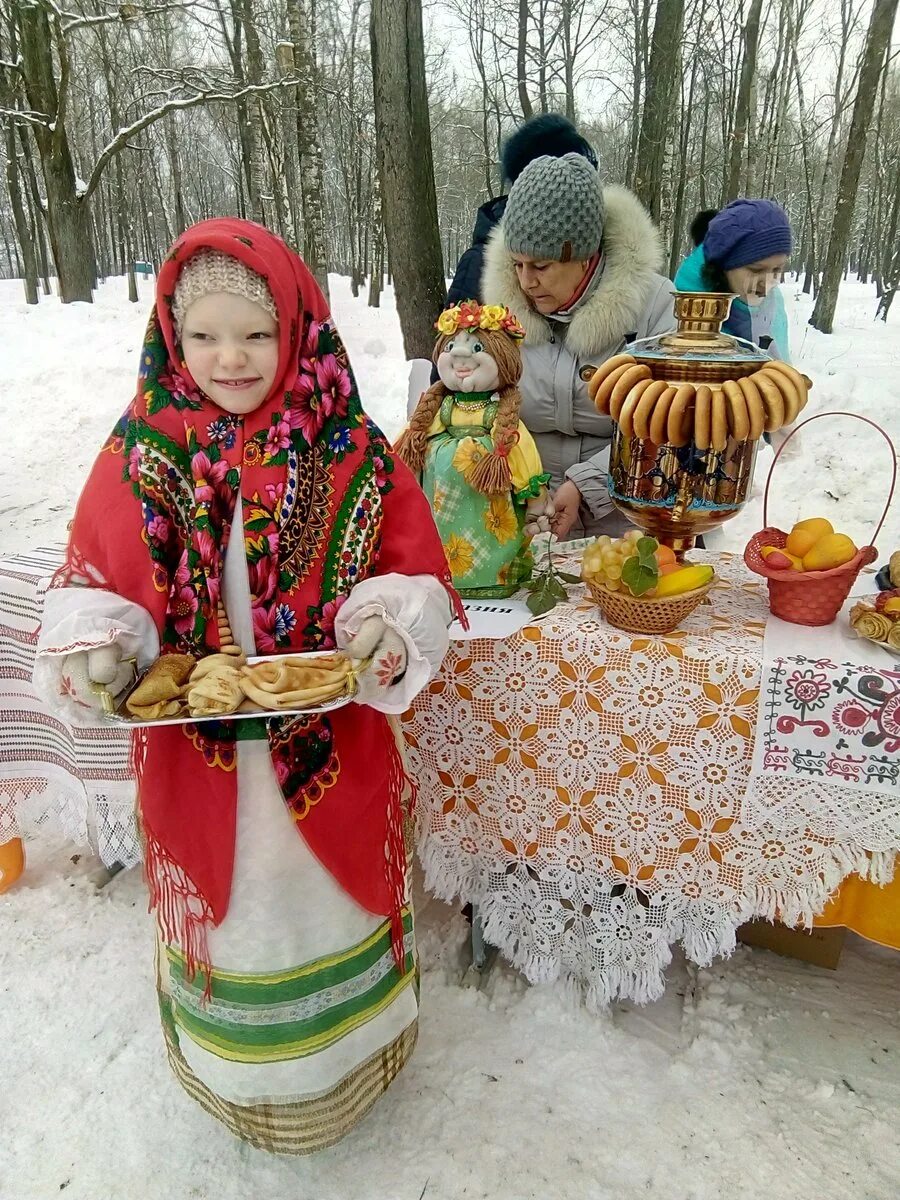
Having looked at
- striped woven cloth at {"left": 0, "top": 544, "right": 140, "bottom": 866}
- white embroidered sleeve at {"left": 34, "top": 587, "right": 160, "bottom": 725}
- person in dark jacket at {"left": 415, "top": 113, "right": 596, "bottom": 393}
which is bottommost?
striped woven cloth at {"left": 0, "top": 544, "right": 140, "bottom": 866}

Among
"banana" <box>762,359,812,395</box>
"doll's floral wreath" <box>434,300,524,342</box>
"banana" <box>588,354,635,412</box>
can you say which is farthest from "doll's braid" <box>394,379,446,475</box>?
Answer: "banana" <box>762,359,812,395</box>

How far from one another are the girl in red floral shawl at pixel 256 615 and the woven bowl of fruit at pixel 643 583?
1.31 ft

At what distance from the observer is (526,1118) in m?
1.53

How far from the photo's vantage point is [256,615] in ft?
3.89

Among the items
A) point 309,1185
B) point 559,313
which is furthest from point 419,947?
point 559,313

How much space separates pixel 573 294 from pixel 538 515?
25.3 inches

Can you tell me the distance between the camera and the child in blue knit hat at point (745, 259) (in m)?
2.05

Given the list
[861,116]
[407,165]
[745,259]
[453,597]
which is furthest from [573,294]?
[861,116]

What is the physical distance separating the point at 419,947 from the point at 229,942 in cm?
86

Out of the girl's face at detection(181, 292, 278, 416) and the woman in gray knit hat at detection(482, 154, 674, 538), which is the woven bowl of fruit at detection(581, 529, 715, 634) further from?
the girl's face at detection(181, 292, 278, 416)

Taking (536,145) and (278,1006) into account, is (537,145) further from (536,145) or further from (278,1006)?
(278,1006)

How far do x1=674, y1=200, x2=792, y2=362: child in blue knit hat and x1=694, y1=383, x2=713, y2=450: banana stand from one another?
0.80 meters

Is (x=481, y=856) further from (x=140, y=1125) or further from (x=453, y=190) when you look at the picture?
(x=453, y=190)

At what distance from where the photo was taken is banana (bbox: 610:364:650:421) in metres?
1.45
